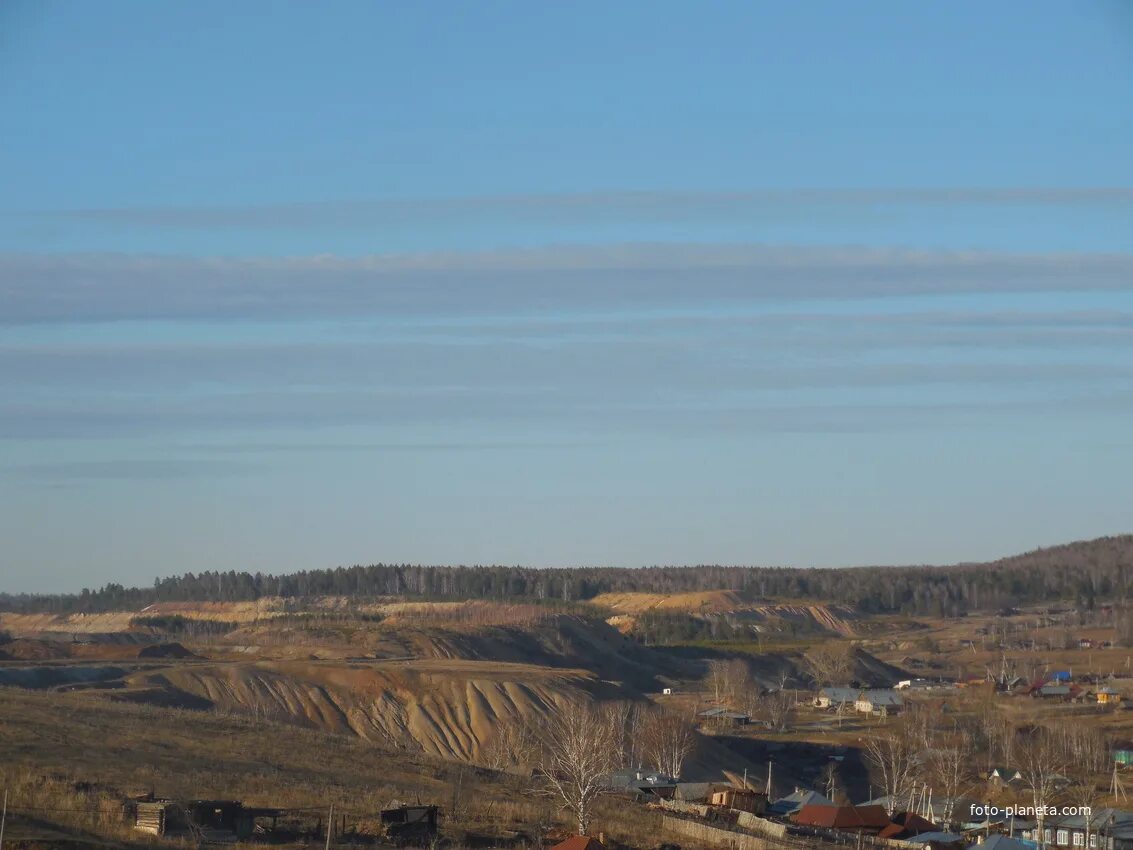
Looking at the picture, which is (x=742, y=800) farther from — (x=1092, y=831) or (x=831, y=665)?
(x=831, y=665)

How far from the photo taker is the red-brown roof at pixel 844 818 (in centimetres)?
4872

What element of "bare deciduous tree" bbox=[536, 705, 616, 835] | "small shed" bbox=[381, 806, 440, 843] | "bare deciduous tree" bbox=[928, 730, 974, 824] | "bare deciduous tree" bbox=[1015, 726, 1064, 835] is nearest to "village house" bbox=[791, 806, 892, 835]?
"bare deciduous tree" bbox=[1015, 726, 1064, 835]

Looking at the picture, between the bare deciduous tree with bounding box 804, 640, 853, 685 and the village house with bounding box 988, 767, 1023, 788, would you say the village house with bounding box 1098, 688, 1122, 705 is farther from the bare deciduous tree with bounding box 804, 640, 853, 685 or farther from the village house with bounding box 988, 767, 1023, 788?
the village house with bounding box 988, 767, 1023, 788

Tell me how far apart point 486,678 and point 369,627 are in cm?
3434

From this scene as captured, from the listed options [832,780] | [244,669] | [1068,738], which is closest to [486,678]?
[244,669]

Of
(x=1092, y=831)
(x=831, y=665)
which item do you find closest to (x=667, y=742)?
(x=1092, y=831)

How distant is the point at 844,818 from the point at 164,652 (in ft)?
192

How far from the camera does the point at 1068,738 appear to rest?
253 ft

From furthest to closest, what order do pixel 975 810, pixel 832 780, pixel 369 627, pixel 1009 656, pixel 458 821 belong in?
pixel 1009 656 < pixel 369 627 < pixel 832 780 < pixel 975 810 < pixel 458 821

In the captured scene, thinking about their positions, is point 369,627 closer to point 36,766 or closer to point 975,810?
point 975,810

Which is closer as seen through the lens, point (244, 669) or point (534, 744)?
point (534, 744)

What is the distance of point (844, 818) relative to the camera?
4888cm

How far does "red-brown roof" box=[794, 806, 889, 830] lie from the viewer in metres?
48.7

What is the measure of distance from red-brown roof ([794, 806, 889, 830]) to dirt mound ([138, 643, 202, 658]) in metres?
55.0
